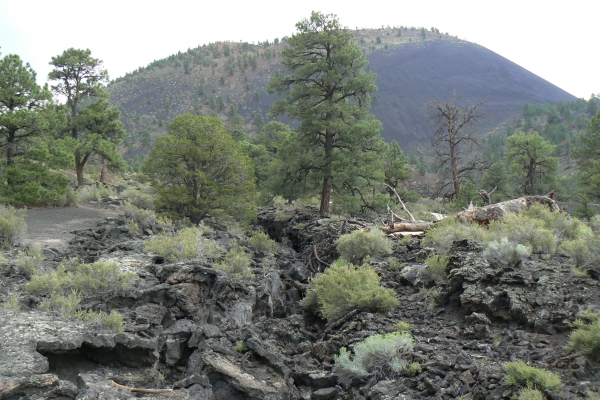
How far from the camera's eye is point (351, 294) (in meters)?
7.50

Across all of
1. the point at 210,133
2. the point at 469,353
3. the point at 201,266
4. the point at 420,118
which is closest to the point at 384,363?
the point at 469,353

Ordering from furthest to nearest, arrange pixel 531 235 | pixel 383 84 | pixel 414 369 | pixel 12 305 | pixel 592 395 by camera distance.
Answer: pixel 383 84
pixel 531 235
pixel 12 305
pixel 414 369
pixel 592 395

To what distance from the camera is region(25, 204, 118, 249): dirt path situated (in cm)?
1196

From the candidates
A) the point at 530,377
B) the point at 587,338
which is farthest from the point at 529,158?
the point at 530,377

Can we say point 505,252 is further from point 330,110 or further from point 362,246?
point 330,110

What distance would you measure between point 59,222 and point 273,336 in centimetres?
1139

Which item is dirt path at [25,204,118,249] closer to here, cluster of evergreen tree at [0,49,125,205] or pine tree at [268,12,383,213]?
cluster of evergreen tree at [0,49,125,205]

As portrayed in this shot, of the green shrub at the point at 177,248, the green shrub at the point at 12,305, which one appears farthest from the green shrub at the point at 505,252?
the green shrub at the point at 12,305

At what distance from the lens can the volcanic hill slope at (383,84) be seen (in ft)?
319

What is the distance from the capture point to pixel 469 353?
539 cm

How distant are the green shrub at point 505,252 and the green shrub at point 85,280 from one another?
662 cm

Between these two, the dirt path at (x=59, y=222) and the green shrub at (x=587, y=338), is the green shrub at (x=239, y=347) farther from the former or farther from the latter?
the dirt path at (x=59, y=222)

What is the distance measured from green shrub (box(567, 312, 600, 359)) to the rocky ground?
119 millimetres

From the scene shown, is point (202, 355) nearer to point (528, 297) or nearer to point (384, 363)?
point (384, 363)
